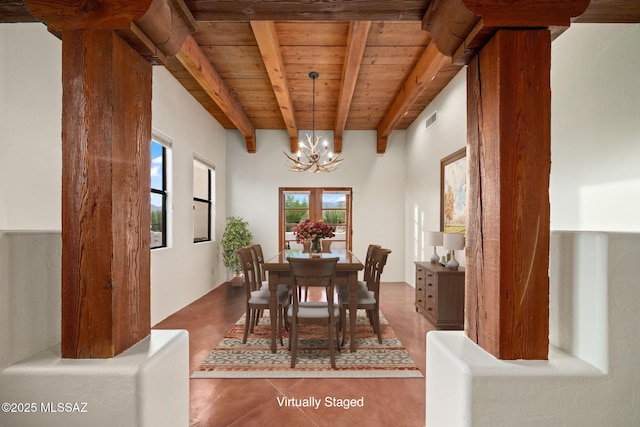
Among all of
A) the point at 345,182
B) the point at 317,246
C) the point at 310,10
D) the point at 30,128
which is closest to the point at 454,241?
the point at 317,246

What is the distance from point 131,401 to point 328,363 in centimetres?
191

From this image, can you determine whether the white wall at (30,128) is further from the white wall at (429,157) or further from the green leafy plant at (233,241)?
the white wall at (429,157)

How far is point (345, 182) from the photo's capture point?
6926mm

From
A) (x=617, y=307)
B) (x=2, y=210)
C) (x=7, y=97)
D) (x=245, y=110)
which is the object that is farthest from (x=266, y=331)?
(x=245, y=110)

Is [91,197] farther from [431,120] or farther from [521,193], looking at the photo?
[431,120]

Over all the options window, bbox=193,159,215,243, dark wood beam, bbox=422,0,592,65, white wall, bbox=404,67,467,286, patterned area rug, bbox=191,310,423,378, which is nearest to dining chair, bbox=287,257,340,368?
patterned area rug, bbox=191,310,423,378

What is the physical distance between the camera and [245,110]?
19.0ft

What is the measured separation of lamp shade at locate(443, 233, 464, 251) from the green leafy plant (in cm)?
384

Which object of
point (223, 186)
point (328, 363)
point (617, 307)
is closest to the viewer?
point (617, 307)

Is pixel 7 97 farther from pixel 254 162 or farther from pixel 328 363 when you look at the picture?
pixel 254 162

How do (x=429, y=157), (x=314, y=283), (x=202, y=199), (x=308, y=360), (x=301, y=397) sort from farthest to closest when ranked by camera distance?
1. (x=202, y=199)
2. (x=429, y=157)
3. (x=308, y=360)
4. (x=314, y=283)
5. (x=301, y=397)

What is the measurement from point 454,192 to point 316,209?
3160 mm

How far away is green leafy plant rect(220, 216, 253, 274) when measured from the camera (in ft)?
20.8

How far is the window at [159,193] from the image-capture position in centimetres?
418
